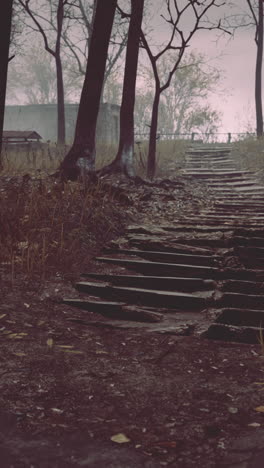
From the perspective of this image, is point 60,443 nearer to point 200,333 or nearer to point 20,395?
point 20,395

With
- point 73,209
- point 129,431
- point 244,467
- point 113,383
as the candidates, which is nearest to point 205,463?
point 244,467

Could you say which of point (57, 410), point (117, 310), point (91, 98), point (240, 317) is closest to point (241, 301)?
point (240, 317)

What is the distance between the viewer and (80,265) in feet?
19.6

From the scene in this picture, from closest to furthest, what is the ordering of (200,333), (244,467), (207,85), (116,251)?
(244,467), (200,333), (116,251), (207,85)

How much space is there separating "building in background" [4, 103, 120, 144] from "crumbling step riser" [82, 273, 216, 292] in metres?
32.4

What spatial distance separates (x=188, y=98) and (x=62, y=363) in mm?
55452

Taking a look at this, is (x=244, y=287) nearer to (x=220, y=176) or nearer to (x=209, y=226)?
(x=209, y=226)

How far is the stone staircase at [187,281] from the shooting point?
4.63 metres

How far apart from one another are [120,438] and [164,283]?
2785mm

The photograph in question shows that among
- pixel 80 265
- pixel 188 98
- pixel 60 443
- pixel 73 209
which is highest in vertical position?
pixel 188 98

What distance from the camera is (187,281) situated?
17.9 ft

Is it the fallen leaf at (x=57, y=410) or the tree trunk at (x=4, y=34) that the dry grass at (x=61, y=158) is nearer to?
the tree trunk at (x=4, y=34)

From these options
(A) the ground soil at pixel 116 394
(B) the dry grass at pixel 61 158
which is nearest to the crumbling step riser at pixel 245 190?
(B) the dry grass at pixel 61 158

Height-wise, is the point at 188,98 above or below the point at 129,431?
above
